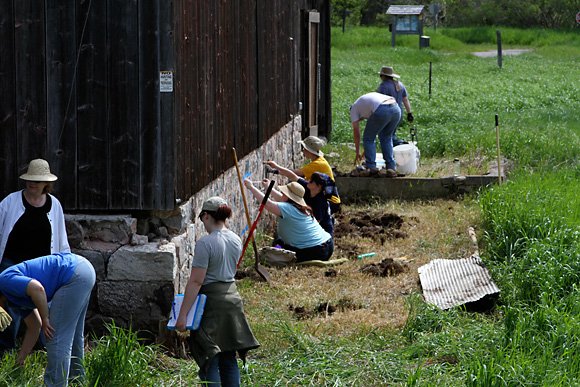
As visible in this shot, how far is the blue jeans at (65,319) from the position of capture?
15.6 ft

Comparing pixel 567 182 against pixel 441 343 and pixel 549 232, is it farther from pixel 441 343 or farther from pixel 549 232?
pixel 441 343

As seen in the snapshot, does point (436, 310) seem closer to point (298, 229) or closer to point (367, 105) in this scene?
point (298, 229)

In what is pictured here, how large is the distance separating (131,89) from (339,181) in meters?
6.28

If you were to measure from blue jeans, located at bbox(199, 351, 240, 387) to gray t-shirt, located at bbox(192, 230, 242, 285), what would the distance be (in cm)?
48

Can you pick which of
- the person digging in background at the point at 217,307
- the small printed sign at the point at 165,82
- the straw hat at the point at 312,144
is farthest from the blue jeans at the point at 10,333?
the straw hat at the point at 312,144

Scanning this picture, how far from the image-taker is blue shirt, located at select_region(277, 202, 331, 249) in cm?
832

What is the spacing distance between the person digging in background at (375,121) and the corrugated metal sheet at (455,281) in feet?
12.8

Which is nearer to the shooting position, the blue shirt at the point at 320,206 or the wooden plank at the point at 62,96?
the wooden plank at the point at 62,96

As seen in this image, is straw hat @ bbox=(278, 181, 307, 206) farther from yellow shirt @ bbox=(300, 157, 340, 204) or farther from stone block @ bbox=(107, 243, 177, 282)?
stone block @ bbox=(107, 243, 177, 282)

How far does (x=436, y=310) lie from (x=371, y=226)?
145 inches

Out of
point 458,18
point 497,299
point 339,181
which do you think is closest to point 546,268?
point 497,299

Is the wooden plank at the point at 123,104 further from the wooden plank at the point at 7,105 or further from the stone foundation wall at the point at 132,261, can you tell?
the wooden plank at the point at 7,105

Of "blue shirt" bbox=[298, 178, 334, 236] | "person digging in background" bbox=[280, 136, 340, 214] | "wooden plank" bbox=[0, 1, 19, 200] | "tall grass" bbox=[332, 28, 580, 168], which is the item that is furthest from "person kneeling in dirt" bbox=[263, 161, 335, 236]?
"tall grass" bbox=[332, 28, 580, 168]

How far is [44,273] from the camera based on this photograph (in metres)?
4.74
